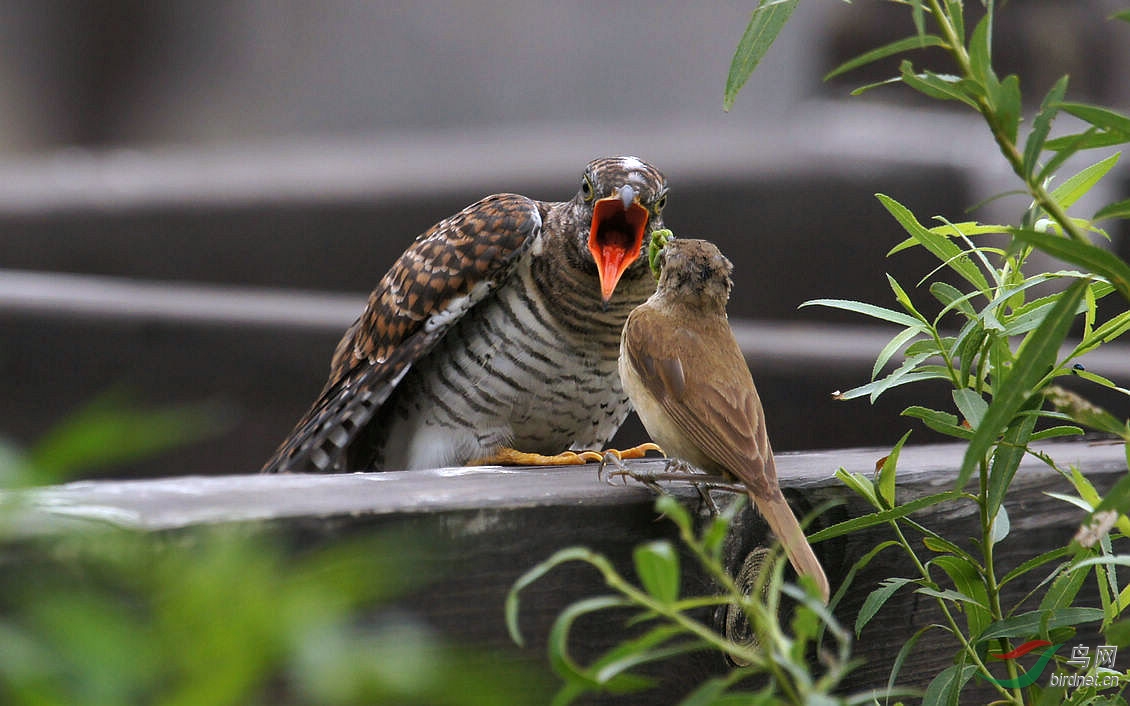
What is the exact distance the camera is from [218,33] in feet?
33.7

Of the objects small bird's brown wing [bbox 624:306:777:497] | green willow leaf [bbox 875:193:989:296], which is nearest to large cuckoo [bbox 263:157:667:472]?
small bird's brown wing [bbox 624:306:777:497]

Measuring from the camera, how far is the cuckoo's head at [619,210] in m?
2.08

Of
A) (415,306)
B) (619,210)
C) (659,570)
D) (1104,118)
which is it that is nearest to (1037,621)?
(1104,118)

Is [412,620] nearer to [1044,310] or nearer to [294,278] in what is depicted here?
[1044,310]

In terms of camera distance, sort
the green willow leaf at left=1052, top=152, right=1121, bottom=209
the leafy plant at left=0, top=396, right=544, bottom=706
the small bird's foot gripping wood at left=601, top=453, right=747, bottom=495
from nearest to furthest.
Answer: the leafy plant at left=0, top=396, right=544, bottom=706
the green willow leaf at left=1052, top=152, right=1121, bottom=209
the small bird's foot gripping wood at left=601, top=453, right=747, bottom=495

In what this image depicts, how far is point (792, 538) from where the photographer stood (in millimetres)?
1185

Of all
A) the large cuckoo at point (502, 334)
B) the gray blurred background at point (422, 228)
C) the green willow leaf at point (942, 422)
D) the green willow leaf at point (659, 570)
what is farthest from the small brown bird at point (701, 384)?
the gray blurred background at point (422, 228)

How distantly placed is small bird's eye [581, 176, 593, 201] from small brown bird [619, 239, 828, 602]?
0.61 m

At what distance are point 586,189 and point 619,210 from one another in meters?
0.09

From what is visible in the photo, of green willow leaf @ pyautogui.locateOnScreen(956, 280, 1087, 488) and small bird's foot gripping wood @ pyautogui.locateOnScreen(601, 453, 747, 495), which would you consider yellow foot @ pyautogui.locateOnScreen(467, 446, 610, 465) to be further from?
green willow leaf @ pyautogui.locateOnScreen(956, 280, 1087, 488)

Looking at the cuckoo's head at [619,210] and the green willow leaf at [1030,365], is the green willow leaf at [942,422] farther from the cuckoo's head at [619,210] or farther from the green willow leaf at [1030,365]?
the cuckoo's head at [619,210]

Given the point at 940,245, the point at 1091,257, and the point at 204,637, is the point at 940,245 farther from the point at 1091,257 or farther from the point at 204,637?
the point at 204,637

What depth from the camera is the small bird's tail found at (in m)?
1.15

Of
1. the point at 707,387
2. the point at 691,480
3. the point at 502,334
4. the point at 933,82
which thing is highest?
the point at 933,82
